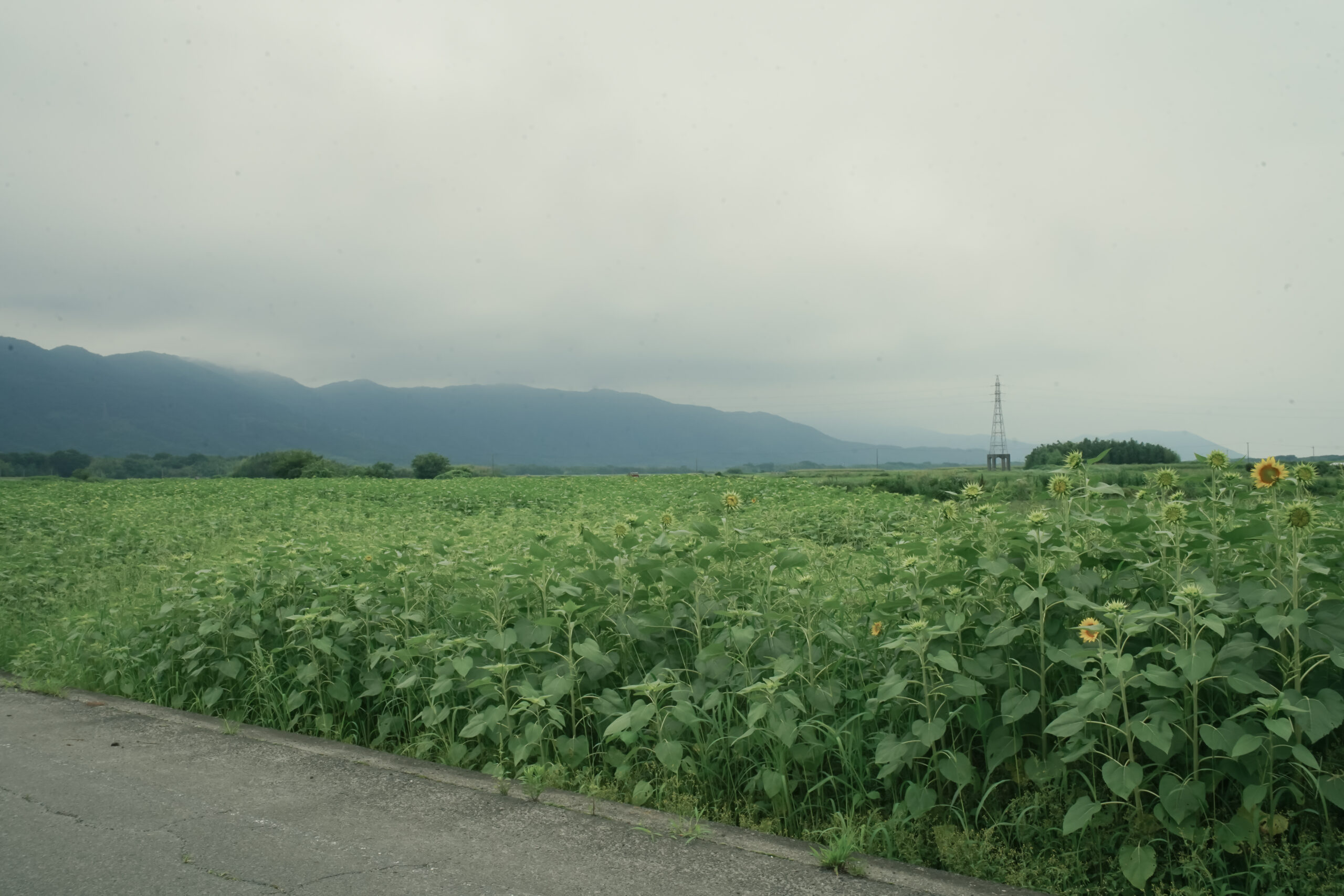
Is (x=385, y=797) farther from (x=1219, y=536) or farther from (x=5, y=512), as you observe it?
(x=5, y=512)

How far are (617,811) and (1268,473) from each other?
2.93 meters

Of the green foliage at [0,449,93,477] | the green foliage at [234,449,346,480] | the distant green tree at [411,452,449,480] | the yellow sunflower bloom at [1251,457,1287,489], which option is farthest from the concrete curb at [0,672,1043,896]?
the green foliage at [0,449,93,477]

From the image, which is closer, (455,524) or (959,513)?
(959,513)

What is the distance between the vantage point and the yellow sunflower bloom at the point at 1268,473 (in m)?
3.08

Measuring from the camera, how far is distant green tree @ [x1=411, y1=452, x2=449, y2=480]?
69.4 m

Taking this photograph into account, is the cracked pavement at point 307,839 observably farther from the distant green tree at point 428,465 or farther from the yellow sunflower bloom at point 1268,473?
the distant green tree at point 428,465

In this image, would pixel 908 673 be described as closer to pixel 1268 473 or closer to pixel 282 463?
pixel 1268 473

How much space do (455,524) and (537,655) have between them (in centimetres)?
759

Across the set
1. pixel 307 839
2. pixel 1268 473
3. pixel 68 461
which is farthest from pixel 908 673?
pixel 68 461

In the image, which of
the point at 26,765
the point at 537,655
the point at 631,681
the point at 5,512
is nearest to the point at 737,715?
the point at 631,681

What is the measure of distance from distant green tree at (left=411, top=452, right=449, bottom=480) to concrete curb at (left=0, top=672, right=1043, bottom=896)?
216 ft

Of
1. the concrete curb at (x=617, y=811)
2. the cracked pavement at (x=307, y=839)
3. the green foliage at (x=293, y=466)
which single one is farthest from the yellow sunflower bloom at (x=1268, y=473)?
the green foliage at (x=293, y=466)

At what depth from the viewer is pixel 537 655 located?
4.34 metres

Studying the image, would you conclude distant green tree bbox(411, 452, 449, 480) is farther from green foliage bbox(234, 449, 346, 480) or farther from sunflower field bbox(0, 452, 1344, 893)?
sunflower field bbox(0, 452, 1344, 893)
